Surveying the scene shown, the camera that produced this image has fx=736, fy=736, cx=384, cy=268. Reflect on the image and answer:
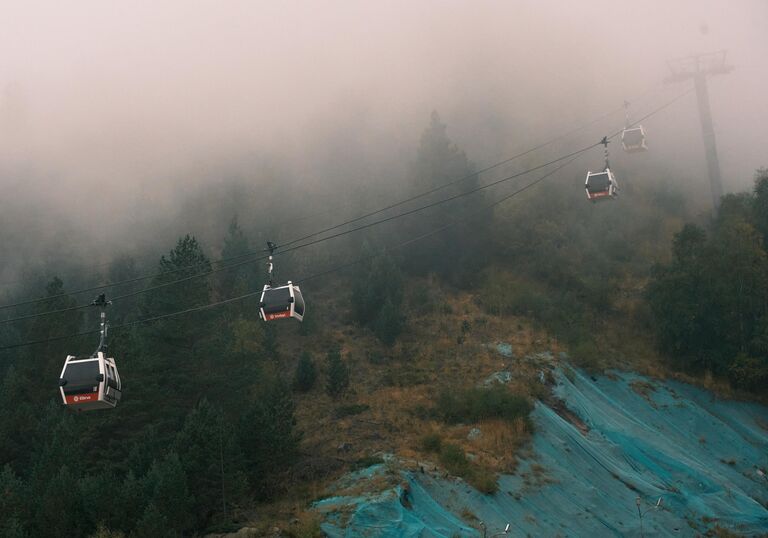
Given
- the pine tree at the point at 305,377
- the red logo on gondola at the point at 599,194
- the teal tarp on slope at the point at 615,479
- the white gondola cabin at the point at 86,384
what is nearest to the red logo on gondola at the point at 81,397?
the white gondola cabin at the point at 86,384

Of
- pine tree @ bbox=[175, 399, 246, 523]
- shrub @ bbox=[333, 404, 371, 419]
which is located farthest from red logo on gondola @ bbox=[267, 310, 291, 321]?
shrub @ bbox=[333, 404, 371, 419]

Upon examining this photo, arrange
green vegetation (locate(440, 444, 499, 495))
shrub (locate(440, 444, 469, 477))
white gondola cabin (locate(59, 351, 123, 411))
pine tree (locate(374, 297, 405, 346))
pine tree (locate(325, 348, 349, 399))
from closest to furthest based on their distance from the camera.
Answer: white gondola cabin (locate(59, 351, 123, 411)), green vegetation (locate(440, 444, 499, 495)), shrub (locate(440, 444, 469, 477)), pine tree (locate(325, 348, 349, 399)), pine tree (locate(374, 297, 405, 346))

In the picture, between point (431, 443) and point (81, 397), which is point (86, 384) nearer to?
point (81, 397)

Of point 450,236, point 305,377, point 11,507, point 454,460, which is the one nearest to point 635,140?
point 454,460

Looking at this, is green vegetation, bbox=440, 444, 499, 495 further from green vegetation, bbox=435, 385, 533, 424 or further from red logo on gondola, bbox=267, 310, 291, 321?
red logo on gondola, bbox=267, 310, 291, 321

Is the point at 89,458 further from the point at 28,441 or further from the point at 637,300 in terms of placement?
the point at 637,300

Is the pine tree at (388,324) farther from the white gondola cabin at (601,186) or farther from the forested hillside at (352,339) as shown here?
the white gondola cabin at (601,186)

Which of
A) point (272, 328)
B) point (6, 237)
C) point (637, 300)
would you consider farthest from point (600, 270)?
point (6, 237)
